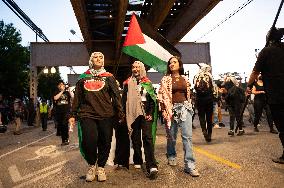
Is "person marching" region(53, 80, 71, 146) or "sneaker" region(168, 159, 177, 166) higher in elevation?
"person marching" region(53, 80, 71, 146)

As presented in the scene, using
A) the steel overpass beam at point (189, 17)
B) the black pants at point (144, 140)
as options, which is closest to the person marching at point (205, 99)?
the steel overpass beam at point (189, 17)

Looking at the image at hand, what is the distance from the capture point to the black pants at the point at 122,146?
5887 mm

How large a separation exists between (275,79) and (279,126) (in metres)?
0.76

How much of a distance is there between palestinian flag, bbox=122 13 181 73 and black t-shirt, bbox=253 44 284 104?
6.61 ft

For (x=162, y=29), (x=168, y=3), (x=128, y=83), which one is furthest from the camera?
(x=162, y=29)

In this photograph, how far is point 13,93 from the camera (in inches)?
1916

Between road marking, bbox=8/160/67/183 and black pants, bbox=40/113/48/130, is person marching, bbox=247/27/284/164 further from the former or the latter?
black pants, bbox=40/113/48/130

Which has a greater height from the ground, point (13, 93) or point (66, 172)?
point (13, 93)

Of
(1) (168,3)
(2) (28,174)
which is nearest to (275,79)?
(2) (28,174)

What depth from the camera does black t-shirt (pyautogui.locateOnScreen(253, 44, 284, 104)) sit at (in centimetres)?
540

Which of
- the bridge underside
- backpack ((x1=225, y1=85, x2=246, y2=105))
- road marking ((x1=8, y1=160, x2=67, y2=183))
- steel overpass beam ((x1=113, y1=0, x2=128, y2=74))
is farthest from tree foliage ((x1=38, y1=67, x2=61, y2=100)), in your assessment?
road marking ((x1=8, y1=160, x2=67, y2=183))

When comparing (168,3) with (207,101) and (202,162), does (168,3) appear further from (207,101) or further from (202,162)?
(202,162)

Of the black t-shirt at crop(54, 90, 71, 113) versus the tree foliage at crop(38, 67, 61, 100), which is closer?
the black t-shirt at crop(54, 90, 71, 113)

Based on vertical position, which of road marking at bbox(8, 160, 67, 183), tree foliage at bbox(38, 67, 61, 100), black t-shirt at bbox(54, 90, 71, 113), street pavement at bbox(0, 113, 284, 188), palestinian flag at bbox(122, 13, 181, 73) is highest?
tree foliage at bbox(38, 67, 61, 100)
